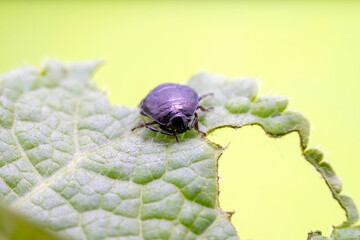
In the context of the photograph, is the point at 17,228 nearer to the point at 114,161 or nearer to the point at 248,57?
the point at 114,161

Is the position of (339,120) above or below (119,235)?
below

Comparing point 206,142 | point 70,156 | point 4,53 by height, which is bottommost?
point 4,53

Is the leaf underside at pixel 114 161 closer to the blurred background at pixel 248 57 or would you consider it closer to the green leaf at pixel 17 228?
the blurred background at pixel 248 57

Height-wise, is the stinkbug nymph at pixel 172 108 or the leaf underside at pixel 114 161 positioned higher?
the stinkbug nymph at pixel 172 108

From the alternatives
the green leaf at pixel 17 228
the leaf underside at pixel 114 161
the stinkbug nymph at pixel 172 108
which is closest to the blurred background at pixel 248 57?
the leaf underside at pixel 114 161

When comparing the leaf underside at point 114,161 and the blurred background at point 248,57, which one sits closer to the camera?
the leaf underside at point 114,161

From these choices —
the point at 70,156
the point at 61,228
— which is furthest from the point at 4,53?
the point at 61,228

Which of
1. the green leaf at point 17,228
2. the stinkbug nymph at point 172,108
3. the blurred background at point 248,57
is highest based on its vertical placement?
the green leaf at point 17,228

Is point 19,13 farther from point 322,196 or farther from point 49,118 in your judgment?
point 322,196
